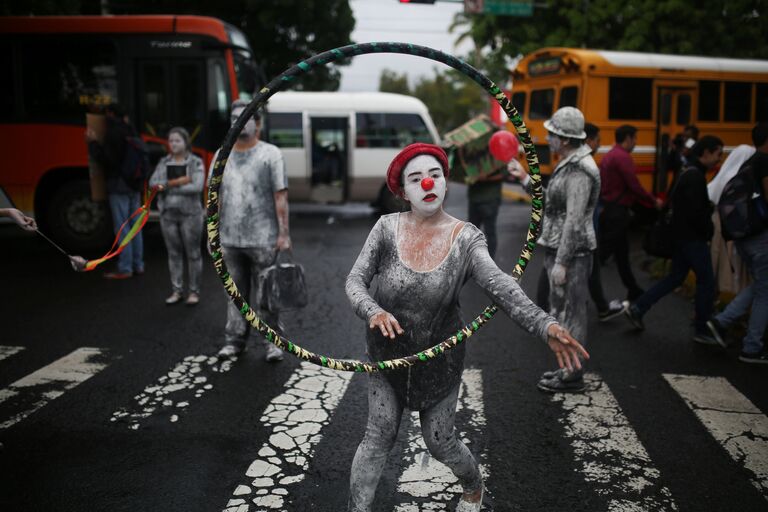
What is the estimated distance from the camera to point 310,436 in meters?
4.40

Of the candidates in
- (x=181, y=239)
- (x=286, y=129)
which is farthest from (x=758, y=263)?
(x=286, y=129)

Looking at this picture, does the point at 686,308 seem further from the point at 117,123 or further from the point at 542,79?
the point at 542,79

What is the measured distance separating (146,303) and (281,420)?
374 cm

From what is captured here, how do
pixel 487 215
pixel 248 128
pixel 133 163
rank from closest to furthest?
pixel 248 128
pixel 487 215
pixel 133 163

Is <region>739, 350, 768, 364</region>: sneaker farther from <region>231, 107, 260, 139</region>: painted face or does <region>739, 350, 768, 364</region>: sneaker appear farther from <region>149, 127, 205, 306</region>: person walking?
<region>149, 127, 205, 306</region>: person walking

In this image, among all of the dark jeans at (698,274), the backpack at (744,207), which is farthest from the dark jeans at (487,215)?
the backpack at (744,207)

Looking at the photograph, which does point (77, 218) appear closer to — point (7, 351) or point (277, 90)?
point (7, 351)

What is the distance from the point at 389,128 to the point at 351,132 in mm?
870

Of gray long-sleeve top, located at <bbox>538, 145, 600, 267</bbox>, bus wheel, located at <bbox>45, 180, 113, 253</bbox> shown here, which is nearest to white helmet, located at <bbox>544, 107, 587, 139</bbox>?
gray long-sleeve top, located at <bbox>538, 145, 600, 267</bbox>

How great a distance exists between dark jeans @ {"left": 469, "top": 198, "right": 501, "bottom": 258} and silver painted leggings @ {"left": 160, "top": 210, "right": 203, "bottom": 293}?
3.22 metres

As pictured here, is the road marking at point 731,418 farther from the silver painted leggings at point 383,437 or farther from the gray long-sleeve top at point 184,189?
the gray long-sleeve top at point 184,189

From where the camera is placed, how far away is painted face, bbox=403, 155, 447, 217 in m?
3.04

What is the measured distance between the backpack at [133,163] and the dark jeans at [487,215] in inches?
164

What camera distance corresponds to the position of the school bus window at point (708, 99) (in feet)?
46.6
